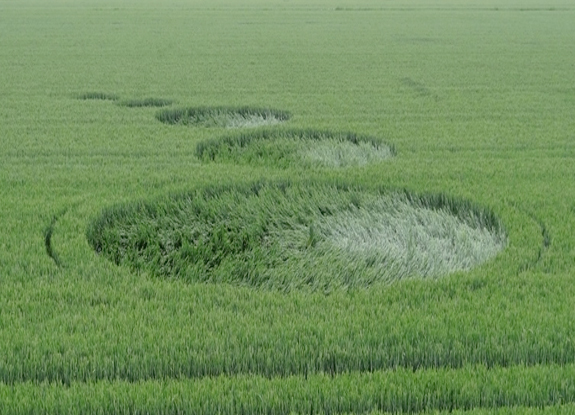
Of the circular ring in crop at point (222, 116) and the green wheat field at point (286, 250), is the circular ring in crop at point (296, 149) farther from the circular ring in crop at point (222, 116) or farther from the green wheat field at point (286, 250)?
the circular ring in crop at point (222, 116)

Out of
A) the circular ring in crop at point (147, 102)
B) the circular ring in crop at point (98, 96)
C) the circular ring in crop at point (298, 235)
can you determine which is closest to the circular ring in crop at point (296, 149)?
the circular ring in crop at point (298, 235)

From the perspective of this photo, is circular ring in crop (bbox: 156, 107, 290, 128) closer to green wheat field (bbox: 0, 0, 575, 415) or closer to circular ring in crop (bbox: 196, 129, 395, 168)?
green wheat field (bbox: 0, 0, 575, 415)

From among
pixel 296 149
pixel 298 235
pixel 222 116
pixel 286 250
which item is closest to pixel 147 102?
pixel 222 116

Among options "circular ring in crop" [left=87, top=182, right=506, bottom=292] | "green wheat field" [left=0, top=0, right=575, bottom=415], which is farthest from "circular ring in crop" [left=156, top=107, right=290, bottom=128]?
"circular ring in crop" [left=87, top=182, right=506, bottom=292]

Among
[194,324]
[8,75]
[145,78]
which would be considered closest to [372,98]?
[145,78]

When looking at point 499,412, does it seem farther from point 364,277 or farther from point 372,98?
point 372,98

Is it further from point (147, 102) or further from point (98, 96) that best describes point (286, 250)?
point (98, 96)
